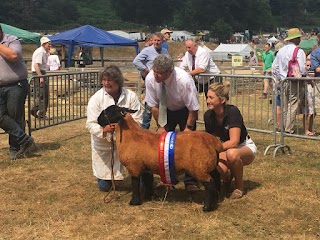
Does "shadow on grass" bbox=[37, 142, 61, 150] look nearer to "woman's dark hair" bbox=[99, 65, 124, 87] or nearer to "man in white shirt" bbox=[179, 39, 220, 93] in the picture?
"man in white shirt" bbox=[179, 39, 220, 93]

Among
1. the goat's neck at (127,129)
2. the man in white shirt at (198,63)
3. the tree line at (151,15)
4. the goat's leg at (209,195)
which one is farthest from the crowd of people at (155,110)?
the tree line at (151,15)

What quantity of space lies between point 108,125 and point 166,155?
2.40ft

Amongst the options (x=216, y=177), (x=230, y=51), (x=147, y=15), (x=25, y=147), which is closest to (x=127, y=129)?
(x=216, y=177)

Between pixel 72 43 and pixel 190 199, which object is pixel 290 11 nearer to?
pixel 72 43

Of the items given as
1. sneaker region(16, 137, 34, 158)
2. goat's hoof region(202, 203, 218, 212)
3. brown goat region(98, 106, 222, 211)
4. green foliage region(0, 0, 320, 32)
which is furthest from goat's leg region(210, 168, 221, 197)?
green foliage region(0, 0, 320, 32)

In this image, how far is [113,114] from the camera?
4824mm

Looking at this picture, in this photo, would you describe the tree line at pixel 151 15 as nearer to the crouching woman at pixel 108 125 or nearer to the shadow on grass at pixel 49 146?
the shadow on grass at pixel 49 146

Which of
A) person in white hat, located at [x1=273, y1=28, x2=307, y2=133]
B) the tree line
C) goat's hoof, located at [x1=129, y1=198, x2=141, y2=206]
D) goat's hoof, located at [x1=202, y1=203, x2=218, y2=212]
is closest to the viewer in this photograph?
goat's hoof, located at [x1=202, y1=203, x2=218, y2=212]

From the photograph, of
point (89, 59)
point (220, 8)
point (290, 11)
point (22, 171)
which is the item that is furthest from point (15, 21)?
point (22, 171)

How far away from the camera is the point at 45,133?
942 centimetres

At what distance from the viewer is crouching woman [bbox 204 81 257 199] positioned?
198 inches

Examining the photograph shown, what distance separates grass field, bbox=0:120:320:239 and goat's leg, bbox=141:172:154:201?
91mm

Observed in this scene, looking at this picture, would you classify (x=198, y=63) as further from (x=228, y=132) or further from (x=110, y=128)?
(x=110, y=128)

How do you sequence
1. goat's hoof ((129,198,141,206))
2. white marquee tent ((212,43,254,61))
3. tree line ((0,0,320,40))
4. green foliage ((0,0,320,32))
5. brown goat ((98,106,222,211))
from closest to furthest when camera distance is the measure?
brown goat ((98,106,222,211)) → goat's hoof ((129,198,141,206)) → white marquee tent ((212,43,254,61)) → tree line ((0,0,320,40)) → green foliage ((0,0,320,32))
